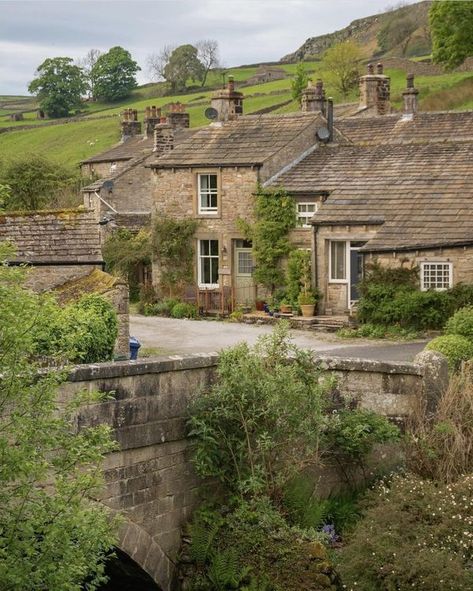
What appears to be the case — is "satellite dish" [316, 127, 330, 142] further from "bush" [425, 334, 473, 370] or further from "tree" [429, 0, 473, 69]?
"tree" [429, 0, 473, 69]

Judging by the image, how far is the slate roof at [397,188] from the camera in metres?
31.8

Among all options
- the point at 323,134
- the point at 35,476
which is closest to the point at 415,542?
the point at 35,476

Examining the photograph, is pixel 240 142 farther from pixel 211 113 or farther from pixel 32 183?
pixel 32 183

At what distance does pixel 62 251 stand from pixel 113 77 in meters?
101

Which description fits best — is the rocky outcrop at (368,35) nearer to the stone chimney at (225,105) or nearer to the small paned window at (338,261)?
the stone chimney at (225,105)

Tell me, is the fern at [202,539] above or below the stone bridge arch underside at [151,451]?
below

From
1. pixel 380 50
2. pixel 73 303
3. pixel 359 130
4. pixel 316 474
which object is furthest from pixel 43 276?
pixel 380 50

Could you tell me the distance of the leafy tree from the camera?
54.1 metres

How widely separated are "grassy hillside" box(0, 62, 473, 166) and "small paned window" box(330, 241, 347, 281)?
32991 mm

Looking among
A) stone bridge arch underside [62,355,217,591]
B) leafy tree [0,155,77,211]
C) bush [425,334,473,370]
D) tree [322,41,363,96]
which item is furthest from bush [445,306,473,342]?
tree [322,41,363,96]

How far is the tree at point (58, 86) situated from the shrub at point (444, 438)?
10181cm

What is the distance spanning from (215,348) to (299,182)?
9790 mm

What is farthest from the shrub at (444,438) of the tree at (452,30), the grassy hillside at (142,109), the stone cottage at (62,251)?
the tree at (452,30)

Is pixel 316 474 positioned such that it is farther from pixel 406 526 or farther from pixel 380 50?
pixel 380 50
